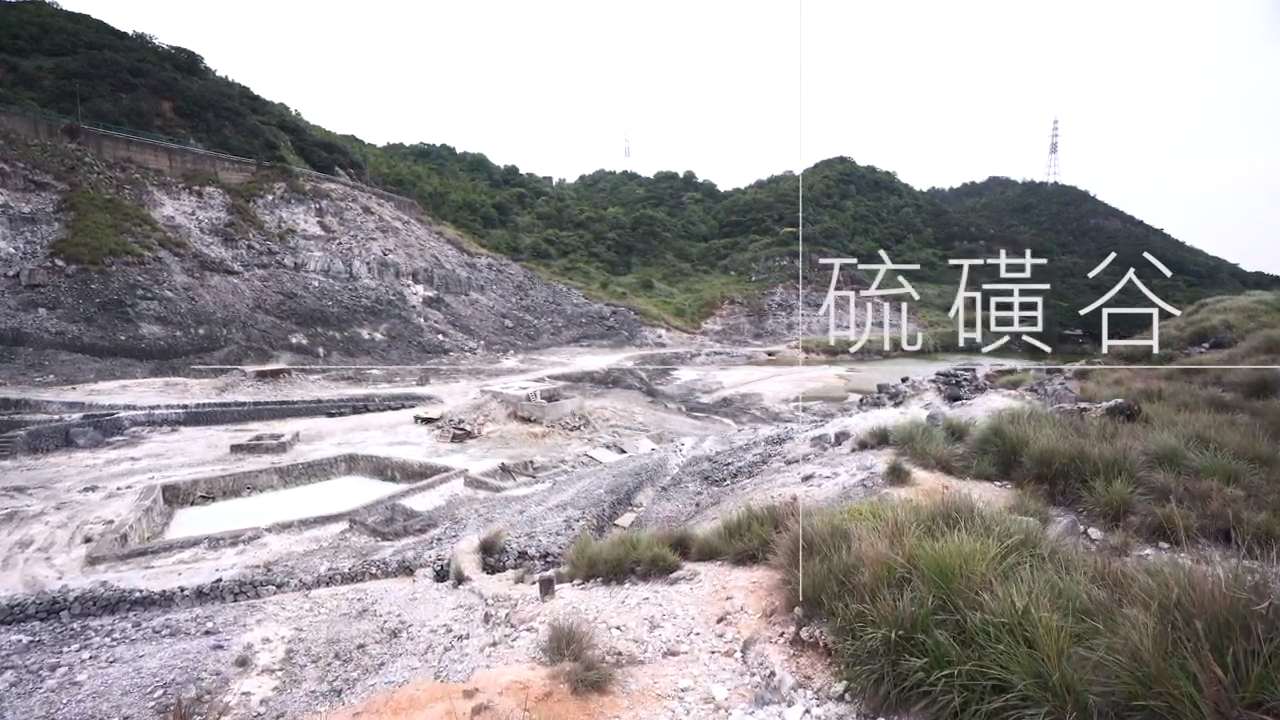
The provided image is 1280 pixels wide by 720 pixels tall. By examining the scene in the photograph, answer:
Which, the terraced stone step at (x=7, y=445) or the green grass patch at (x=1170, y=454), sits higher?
the green grass patch at (x=1170, y=454)

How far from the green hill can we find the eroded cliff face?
180 inches

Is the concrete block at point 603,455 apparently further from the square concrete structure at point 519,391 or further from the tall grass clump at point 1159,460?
the tall grass clump at point 1159,460

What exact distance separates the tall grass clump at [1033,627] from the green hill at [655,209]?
147 centimetres

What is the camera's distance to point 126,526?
934cm

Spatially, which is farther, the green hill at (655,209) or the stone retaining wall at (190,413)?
the stone retaining wall at (190,413)

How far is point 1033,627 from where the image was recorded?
260 centimetres

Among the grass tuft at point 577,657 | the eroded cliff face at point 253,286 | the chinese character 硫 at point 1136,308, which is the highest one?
the eroded cliff face at point 253,286

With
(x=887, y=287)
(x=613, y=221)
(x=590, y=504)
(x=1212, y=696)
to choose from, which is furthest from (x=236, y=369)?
(x=613, y=221)

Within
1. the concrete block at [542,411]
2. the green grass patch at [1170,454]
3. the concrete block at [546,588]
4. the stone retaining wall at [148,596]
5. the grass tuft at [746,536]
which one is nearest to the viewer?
the green grass patch at [1170,454]

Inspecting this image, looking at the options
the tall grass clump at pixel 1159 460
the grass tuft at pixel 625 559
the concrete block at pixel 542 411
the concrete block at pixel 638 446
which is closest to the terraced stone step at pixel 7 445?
the concrete block at pixel 542 411

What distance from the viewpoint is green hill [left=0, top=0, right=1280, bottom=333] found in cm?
375

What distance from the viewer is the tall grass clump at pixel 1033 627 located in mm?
2139

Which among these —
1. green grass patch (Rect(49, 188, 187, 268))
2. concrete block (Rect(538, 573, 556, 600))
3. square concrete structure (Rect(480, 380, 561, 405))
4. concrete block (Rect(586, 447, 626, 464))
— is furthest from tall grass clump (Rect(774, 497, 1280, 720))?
green grass patch (Rect(49, 188, 187, 268))

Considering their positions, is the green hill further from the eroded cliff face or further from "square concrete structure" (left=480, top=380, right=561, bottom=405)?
"square concrete structure" (left=480, top=380, right=561, bottom=405)
